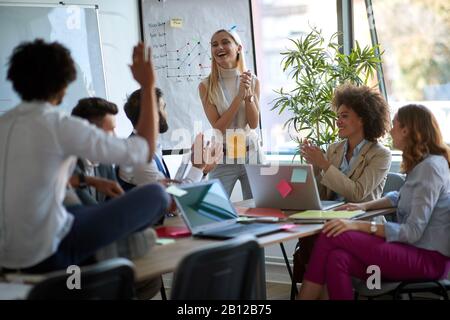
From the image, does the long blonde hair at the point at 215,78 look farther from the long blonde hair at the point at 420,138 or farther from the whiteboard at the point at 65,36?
the long blonde hair at the point at 420,138

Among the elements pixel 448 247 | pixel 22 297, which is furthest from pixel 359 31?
pixel 22 297

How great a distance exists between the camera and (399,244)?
3.34 meters

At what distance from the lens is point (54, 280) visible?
78.8 inches

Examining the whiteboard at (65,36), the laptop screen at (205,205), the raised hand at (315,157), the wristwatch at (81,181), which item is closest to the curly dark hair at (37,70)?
the wristwatch at (81,181)

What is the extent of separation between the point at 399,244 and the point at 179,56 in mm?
2932

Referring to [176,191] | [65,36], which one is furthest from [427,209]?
[65,36]

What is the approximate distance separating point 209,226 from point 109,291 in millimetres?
1007

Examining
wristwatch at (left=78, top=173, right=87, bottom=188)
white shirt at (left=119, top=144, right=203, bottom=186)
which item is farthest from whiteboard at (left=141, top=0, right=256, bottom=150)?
wristwatch at (left=78, top=173, right=87, bottom=188)

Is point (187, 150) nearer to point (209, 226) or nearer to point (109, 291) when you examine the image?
point (209, 226)

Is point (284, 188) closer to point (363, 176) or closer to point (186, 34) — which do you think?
point (363, 176)

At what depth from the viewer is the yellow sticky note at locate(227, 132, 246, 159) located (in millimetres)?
4535

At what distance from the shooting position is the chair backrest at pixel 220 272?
90.6 inches

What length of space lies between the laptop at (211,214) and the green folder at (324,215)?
208 millimetres

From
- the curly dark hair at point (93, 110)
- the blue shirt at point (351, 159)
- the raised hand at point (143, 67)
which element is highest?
the raised hand at point (143, 67)
